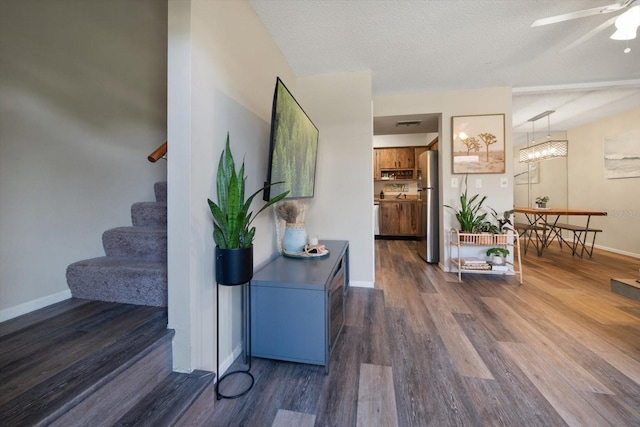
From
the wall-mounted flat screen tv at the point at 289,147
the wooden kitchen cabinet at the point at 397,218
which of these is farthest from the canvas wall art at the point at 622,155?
the wall-mounted flat screen tv at the point at 289,147

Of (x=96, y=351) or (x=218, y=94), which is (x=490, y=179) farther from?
(x=96, y=351)

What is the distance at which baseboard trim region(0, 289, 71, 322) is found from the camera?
124 centimetres

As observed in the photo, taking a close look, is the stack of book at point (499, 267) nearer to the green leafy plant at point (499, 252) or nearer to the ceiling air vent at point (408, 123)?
the green leafy plant at point (499, 252)

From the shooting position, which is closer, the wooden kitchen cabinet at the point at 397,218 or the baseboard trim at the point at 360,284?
the baseboard trim at the point at 360,284

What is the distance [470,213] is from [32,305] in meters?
4.07

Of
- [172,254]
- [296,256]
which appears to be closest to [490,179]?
[296,256]

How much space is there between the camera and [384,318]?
213 centimetres

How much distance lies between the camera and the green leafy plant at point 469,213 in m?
3.19

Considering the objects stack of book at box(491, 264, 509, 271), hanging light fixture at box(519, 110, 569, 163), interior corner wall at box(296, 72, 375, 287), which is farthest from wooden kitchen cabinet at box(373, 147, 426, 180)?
interior corner wall at box(296, 72, 375, 287)

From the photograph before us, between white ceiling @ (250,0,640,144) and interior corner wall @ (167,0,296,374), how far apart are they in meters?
0.80

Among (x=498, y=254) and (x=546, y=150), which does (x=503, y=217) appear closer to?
(x=498, y=254)

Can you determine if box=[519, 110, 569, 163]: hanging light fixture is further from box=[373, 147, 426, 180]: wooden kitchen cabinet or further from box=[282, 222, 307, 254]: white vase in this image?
box=[282, 222, 307, 254]: white vase

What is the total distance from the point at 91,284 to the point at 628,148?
726 cm

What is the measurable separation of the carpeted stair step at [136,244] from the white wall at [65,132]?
79 mm
